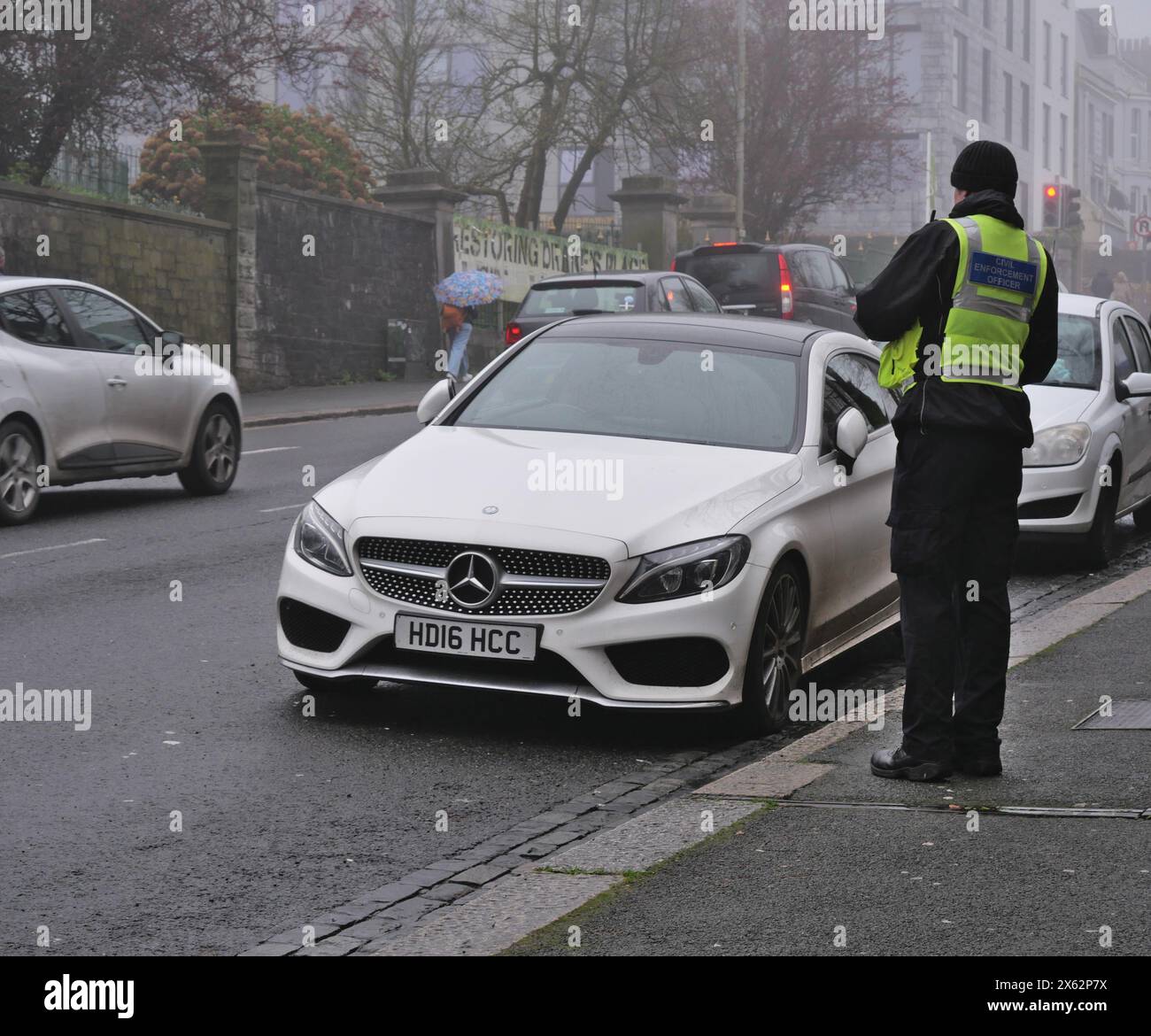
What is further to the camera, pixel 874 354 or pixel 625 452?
pixel 874 354

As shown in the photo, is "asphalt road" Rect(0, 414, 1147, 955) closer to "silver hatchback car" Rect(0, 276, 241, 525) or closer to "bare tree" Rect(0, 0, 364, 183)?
"silver hatchback car" Rect(0, 276, 241, 525)

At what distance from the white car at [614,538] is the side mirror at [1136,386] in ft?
13.6

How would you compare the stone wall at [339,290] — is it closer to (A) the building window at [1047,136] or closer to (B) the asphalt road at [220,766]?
(B) the asphalt road at [220,766]

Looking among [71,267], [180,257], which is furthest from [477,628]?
[180,257]

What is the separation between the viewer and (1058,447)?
12.1m

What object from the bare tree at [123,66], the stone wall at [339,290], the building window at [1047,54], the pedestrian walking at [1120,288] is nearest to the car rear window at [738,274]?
the stone wall at [339,290]

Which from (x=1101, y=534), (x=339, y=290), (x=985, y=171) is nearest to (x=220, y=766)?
(x=985, y=171)

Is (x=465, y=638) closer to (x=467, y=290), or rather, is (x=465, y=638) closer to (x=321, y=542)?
(x=321, y=542)

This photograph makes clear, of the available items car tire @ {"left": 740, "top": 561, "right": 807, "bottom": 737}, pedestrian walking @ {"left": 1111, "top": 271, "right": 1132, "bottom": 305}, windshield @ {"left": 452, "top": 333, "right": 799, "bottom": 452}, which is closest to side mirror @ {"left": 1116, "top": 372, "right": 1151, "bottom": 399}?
windshield @ {"left": 452, "top": 333, "right": 799, "bottom": 452}

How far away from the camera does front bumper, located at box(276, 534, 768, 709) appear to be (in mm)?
6922

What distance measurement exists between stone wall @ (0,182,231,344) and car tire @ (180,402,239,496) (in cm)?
738
